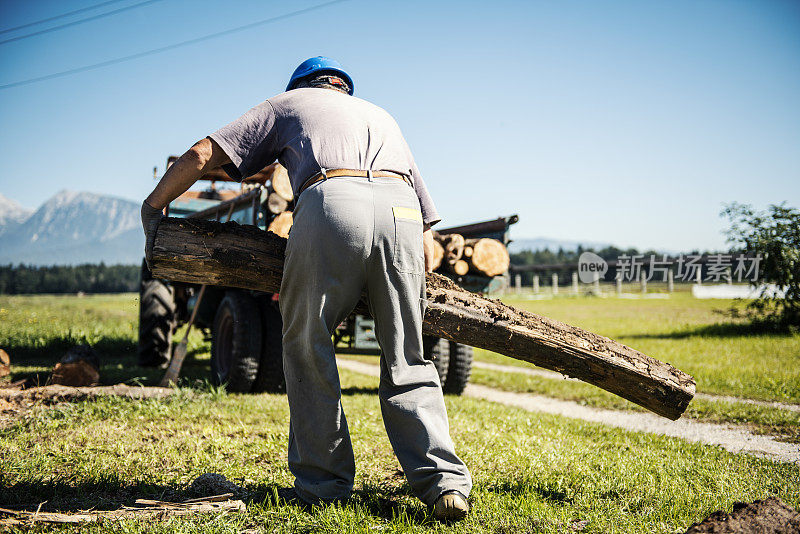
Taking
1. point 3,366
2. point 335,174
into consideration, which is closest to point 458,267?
point 335,174

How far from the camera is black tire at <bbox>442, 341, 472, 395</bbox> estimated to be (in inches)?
256

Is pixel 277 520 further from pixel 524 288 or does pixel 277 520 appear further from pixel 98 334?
pixel 524 288

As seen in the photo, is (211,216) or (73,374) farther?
(211,216)

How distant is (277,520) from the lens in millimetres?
2477

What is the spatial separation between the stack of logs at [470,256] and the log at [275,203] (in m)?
1.60

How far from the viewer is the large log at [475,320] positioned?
9.00 ft

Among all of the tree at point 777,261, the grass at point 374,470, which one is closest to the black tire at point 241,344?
the grass at point 374,470

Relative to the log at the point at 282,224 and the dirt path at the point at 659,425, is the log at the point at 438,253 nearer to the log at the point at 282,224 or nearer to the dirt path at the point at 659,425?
the log at the point at 282,224

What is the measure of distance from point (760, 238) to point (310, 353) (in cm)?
1253

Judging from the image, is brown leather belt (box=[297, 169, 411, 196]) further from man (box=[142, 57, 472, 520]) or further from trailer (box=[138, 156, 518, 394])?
trailer (box=[138, 156, 518, 394])

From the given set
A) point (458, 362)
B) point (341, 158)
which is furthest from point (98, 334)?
point (341, 158)

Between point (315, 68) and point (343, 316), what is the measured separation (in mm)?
1344

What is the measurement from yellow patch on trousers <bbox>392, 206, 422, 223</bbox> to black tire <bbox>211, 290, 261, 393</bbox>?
143 inches

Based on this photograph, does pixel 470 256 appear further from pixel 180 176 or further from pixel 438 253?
pixel 180 176
